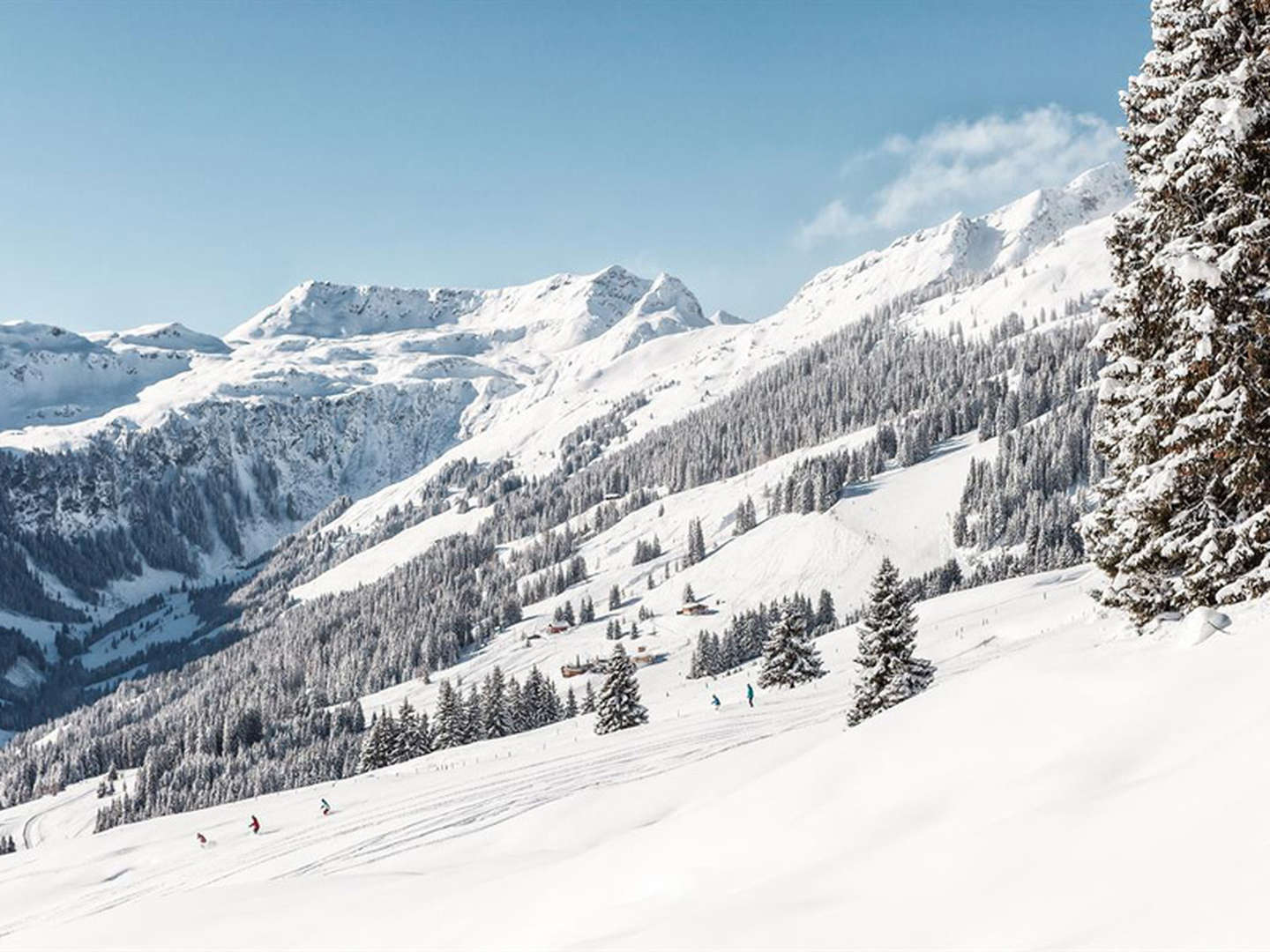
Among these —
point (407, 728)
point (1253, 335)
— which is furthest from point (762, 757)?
point (407, 728)

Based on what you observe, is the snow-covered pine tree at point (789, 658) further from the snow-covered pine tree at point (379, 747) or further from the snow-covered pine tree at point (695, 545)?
the snow-covered pine tree at point (695, 545)

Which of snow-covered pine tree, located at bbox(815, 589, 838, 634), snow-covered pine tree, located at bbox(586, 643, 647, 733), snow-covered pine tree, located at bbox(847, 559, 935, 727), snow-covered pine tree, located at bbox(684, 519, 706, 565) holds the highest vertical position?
snow-covered pine tree, located at bbox(684, 519, 706, 565)

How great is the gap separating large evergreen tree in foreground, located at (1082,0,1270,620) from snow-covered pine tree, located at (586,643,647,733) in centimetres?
4044

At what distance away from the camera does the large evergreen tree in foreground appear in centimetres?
1226

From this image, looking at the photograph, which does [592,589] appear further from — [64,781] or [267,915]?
[267,915]

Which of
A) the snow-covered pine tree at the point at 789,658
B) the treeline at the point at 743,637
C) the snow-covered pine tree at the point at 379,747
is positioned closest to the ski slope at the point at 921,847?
the snow-covered pine tree at the point at 789,658

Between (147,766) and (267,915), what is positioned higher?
(267,915)

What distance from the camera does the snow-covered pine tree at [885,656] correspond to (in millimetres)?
34594

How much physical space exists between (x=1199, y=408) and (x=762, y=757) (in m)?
12.3

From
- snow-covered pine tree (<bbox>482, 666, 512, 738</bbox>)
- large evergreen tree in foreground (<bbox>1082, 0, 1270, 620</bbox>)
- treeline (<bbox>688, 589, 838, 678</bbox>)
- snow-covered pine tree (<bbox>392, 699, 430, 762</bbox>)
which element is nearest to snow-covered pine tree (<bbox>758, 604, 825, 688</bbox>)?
snow-covered pine tree (<bbox>482, 666, 512, 738</bbox>)

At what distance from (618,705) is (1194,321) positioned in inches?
1753

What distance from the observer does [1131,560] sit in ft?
47.0

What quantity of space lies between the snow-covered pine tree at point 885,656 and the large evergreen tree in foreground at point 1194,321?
68.1 ft

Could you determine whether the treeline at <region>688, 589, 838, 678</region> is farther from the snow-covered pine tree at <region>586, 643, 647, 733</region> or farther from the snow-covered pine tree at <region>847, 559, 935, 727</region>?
the snow-covered pine tree at <region>847, 559, 935, 727</region>
